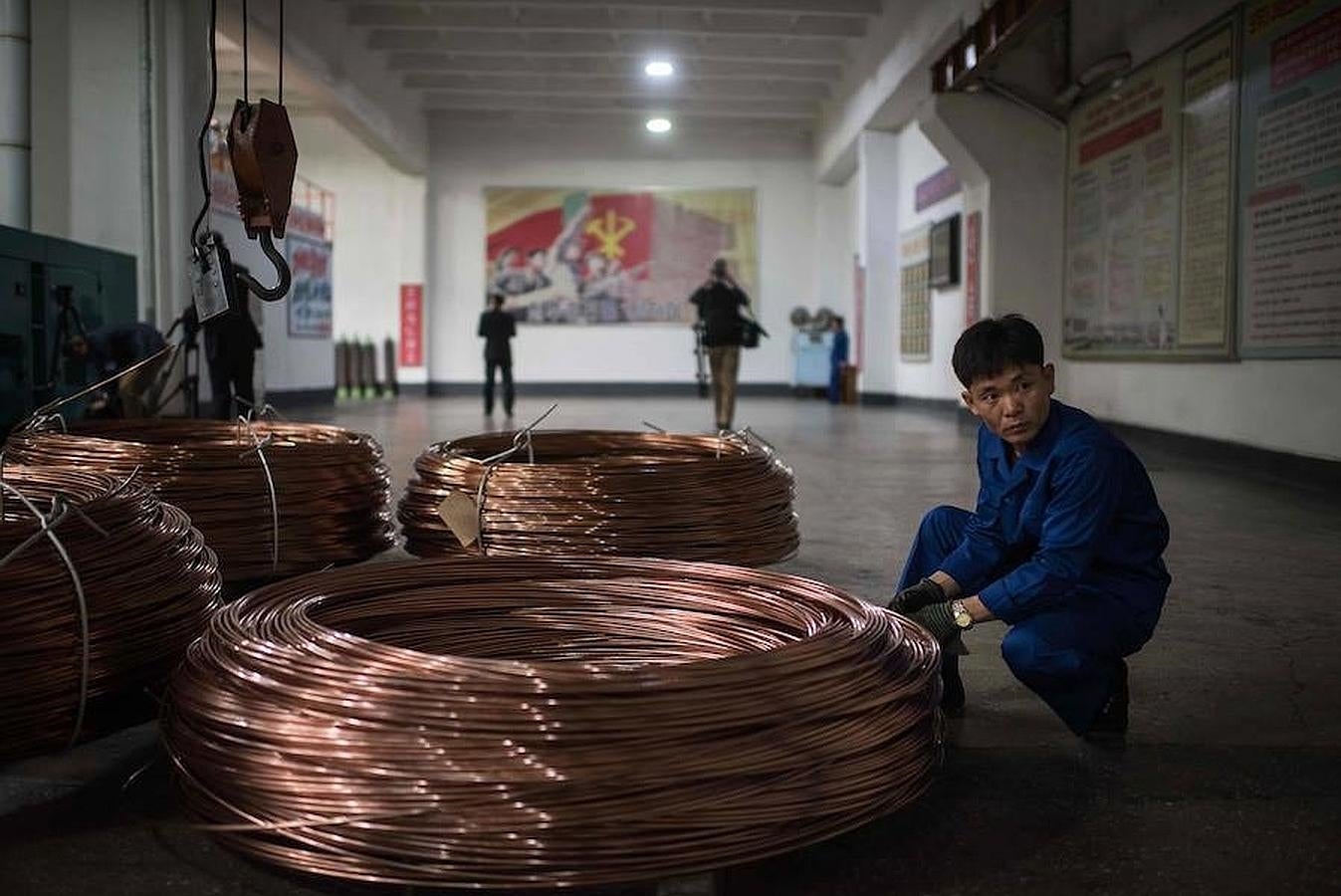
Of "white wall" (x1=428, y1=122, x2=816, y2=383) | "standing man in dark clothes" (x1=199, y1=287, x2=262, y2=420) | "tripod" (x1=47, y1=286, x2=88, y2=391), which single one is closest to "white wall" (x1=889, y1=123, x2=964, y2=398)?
"white wall" (x1=428, y1=122, x2=816, y2=383)

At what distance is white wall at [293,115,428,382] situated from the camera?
18.7 m

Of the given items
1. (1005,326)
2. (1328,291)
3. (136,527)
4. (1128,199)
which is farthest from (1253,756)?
(1128,199)

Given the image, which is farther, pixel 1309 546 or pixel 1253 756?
pixel 1309 546

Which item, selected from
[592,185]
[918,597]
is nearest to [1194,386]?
[918,597]

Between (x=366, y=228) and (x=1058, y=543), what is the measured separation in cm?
1839

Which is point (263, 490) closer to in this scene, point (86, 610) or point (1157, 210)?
point (86, 610)

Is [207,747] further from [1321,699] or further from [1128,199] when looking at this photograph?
[1128,199]

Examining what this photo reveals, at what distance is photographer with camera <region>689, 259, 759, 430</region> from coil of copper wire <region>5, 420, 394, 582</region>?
6.77m

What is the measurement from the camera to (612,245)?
19219 millimetres

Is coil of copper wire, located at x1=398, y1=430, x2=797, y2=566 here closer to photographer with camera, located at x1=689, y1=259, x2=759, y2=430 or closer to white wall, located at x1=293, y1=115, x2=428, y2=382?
photographer with camera, located at x1=689, y1=259, x2=759, y2=430

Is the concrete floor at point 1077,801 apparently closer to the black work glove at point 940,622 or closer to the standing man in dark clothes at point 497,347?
the black work glove at point 940,622

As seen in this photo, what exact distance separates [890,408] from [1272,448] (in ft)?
27.7

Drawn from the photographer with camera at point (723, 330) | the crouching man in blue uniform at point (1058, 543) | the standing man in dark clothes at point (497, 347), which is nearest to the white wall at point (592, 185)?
the standing man in dark clothes at point (497, 347)

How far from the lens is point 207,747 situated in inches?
62.7
